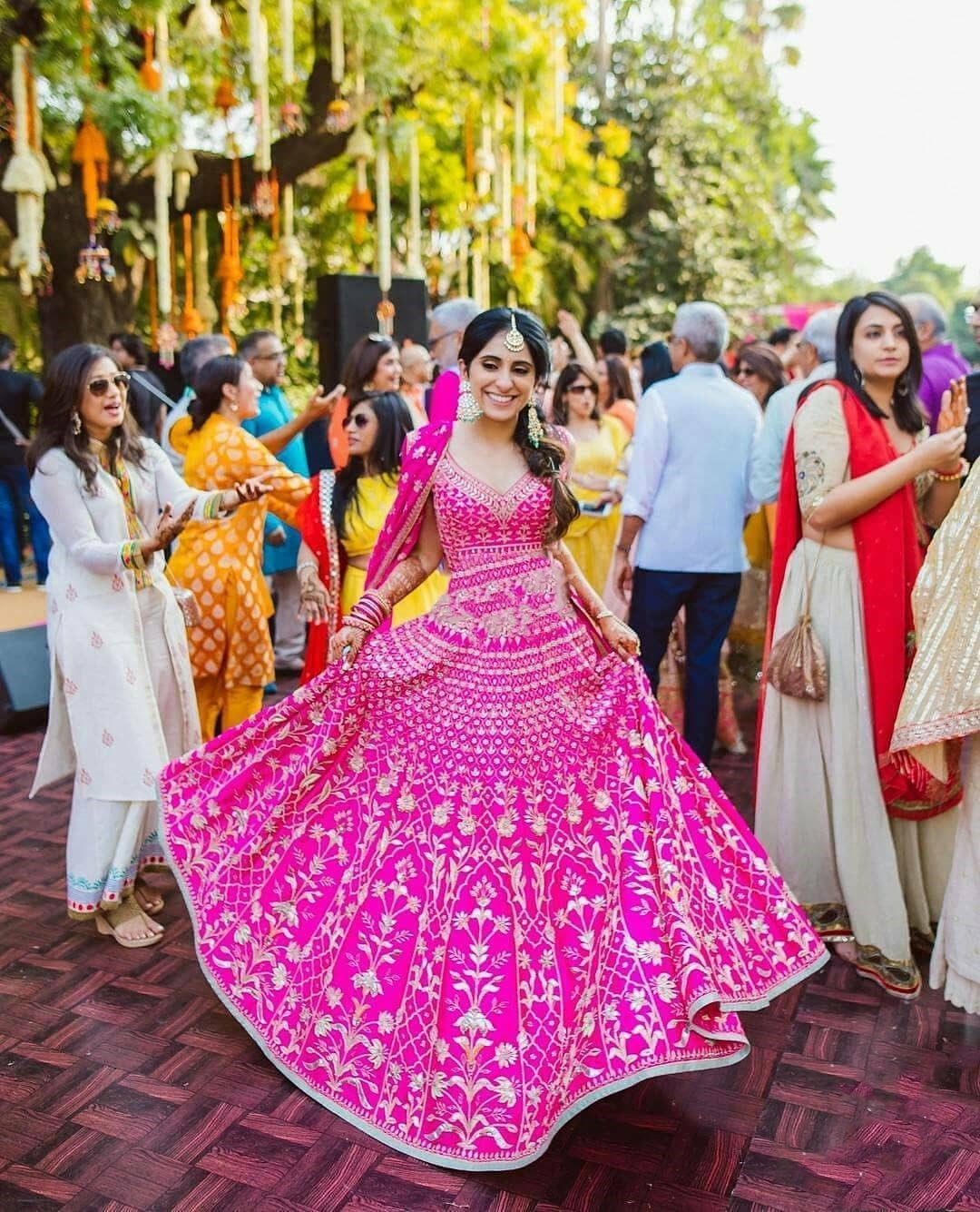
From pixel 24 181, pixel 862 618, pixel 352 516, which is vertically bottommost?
pixel 862 618

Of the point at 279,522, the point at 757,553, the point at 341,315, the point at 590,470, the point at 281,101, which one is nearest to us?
the point at 590,470

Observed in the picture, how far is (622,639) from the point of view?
264 cm

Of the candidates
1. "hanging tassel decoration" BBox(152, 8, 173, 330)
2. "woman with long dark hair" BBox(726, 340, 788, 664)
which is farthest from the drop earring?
"hanging tassel decoration" BBox(152, 8, 173, 330)

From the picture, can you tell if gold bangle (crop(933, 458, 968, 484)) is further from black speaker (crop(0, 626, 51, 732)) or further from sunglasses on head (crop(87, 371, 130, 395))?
black speaker (crop(0, 626, 51, 732))

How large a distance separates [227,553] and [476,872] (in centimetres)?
207

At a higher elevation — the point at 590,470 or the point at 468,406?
the point at 468,406

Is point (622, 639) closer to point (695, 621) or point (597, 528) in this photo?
point (695, 621)

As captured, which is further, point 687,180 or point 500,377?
point 687,180

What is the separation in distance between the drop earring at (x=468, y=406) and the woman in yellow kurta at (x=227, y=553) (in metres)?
1.39

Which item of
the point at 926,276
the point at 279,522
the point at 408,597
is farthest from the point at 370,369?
the point at 926,276

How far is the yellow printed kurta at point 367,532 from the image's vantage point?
148 inches

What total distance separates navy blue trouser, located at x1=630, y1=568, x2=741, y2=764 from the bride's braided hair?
134cm

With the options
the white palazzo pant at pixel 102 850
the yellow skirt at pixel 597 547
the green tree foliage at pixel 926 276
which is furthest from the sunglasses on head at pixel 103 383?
the green tree foliage at pixel 926 276

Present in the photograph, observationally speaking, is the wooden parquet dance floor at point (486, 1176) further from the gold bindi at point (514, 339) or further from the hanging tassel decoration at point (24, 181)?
the hanging tassel decoration at point (24, 181)
